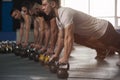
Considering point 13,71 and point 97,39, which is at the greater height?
point 97,39

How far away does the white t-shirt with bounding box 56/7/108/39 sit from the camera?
9.18ft

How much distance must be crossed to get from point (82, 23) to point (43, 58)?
0.73 meters

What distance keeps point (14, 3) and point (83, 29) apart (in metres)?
4.70

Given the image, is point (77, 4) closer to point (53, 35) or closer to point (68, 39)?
point (53, 35)

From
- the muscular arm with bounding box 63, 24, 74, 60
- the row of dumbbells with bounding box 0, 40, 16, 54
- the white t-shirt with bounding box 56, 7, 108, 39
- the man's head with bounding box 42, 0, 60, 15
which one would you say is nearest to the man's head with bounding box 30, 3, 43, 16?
the row of dumbbells with bounding box 0, 40, 16, 54

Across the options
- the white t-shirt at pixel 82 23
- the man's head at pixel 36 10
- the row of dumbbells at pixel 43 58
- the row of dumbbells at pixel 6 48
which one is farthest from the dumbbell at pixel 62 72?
the row of dumbbells at pixel 6 48

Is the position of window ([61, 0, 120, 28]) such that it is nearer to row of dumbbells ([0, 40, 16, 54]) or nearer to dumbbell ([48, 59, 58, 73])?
row of dumbbells ([0, 40, 16, 54])

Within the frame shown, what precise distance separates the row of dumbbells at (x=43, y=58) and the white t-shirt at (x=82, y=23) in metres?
0.42

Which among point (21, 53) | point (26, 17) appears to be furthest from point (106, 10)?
point (21, 53)

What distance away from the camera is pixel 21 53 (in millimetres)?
4465

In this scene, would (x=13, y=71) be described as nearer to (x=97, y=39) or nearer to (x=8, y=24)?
(x=97, y=39)

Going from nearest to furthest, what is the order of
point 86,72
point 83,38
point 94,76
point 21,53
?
point 94,76
point 86,72
point 83,38
point 21,53

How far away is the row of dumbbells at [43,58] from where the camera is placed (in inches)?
105

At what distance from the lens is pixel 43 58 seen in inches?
140
